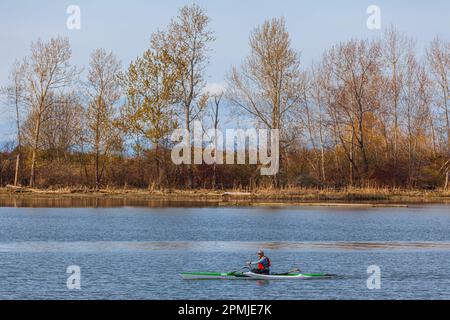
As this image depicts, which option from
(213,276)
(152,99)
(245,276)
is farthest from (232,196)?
(213,276)

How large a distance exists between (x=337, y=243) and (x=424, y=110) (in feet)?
115

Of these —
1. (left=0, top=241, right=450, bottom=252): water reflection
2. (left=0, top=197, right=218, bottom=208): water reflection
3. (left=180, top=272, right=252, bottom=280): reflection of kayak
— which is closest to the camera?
(left=180, top=272, right=252, bottom=280): reflection of kayak

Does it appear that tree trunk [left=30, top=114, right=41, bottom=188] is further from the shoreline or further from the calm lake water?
the calm lake water

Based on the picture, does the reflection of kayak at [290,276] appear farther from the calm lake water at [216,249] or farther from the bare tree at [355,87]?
the bare tree at [355,87]

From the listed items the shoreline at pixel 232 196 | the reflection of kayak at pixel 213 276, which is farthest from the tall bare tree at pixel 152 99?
the reflection of kayak at pixel 213 276

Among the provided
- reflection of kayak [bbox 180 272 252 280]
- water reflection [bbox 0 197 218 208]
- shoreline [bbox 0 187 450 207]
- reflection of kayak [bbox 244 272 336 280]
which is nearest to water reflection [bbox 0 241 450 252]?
reflection of kayak [bbox 244 272 336 280]

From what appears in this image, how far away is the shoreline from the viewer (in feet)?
213

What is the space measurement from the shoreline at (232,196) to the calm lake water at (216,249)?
11.2 ft

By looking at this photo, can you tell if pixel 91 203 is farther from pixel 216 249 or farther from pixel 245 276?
pixel 245 276

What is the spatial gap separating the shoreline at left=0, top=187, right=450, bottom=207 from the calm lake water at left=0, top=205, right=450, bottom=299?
3424 mm

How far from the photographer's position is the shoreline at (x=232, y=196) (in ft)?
213

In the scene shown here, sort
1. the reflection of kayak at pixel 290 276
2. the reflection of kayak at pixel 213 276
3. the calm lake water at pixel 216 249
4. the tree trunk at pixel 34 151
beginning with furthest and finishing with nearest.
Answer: the tree trunk at pixel 34 151 → the reflection of kayak at pixel 290 276 → the reflection of kayak at pixel 213 276 → the calm lake water at pixel 216 249

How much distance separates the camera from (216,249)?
38812mm
